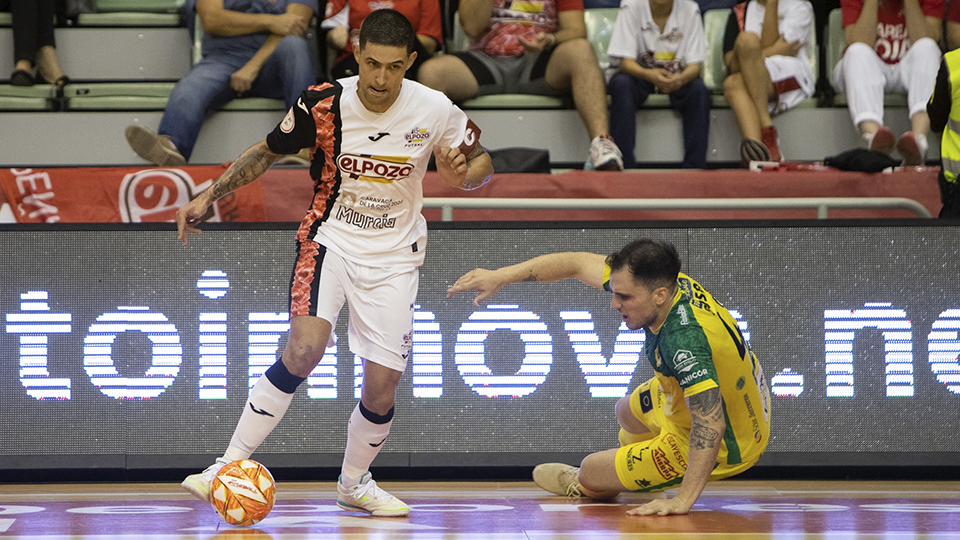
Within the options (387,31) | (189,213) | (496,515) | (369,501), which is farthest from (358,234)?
(496,515)

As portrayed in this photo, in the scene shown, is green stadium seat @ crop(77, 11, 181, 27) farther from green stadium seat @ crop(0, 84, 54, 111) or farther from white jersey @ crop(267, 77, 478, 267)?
white jersey @ crop(267, 77, 478, 267)

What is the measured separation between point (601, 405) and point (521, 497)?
2.39ft

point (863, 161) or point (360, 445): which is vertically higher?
point (863, 161)

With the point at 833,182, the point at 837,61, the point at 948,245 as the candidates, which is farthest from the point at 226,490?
the point at 837,61

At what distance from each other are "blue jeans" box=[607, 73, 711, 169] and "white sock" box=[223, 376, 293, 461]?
3658 mm

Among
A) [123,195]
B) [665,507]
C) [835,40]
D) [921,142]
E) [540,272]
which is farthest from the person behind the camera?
[835,40]

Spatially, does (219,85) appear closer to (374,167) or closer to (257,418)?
(374,167)

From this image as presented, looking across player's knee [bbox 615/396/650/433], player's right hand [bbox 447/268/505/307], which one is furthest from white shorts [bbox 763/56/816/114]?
player's right hand [bbox 447/268/505/307]

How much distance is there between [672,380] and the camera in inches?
146

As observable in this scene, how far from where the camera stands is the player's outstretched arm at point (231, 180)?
3561mm

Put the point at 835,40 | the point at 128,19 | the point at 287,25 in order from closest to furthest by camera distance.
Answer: the point at 287,25 → the point at 128,19 → the point at 835,40

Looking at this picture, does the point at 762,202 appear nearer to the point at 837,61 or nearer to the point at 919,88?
the point at 919,88

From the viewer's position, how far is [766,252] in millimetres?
4668

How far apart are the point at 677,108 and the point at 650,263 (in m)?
3.51
